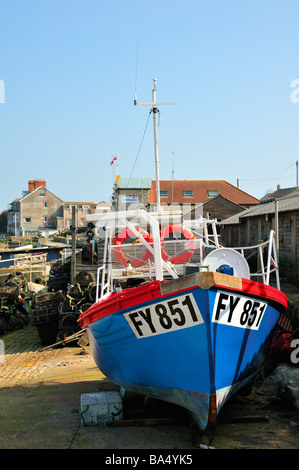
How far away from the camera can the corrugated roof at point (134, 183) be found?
48625 mm

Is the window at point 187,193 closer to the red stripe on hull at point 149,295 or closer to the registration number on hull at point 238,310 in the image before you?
the red stripe on hull at point 149,295

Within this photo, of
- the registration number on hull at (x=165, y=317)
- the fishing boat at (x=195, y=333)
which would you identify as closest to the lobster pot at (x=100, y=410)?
the fishing boat at (x=195, y=333)

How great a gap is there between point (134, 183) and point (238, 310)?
44195 millimetres

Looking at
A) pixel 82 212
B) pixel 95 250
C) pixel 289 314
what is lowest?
pixel 289 314

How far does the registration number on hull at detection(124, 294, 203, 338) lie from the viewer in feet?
17.2

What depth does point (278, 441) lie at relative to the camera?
17.3 ft

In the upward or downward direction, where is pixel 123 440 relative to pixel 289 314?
downward

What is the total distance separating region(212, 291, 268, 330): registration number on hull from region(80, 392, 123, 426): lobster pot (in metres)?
2.07

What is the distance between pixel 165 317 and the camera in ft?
17.9

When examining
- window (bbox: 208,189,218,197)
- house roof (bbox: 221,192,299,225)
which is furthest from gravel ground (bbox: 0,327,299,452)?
window (bbox: 208,189,218,197)

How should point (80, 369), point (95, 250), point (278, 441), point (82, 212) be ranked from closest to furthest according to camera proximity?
point (278, 441) → point (95, 250) → point (80, 369) → point (82, 212)
